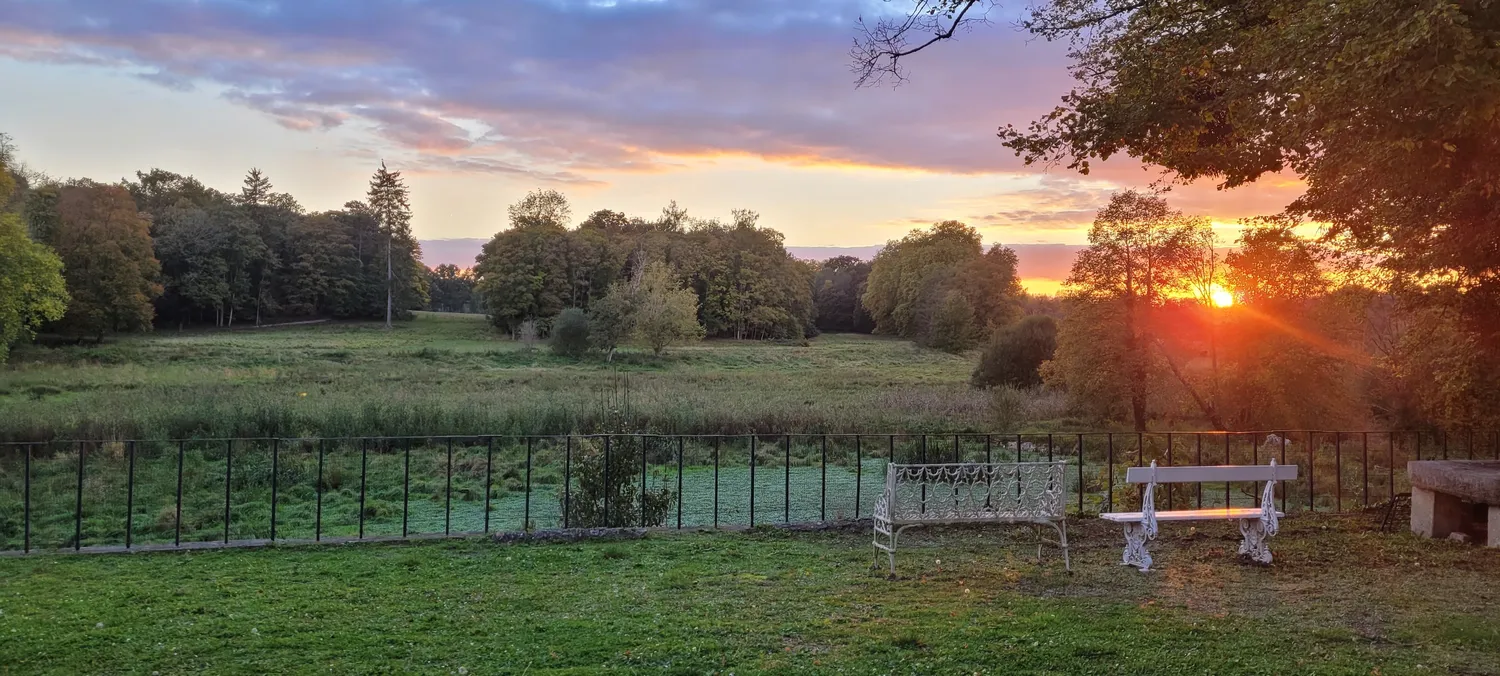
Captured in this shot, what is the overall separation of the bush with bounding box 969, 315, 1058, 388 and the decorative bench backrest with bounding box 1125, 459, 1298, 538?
25406 millimetres

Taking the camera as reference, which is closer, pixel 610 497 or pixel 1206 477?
pixel 1206 477

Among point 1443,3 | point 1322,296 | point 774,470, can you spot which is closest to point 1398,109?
point 1443,3

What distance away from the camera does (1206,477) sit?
751 centimetres

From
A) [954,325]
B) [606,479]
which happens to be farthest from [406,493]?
[954,325]

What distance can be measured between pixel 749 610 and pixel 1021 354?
29.4 meters

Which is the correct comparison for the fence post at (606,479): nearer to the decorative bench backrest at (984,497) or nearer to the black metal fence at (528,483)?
the black metal fence at (528,483)

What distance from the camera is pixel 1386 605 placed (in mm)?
5977

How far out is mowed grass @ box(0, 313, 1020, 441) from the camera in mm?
18641

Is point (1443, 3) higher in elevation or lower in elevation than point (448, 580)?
higher

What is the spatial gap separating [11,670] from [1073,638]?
5600mm

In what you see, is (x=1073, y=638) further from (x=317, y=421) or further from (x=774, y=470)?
(x=317, y=421)

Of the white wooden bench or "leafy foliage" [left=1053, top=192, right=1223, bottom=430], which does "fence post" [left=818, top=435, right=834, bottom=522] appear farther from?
"leafy foliage" [left=1053, top=192, right=1223, bottom=430]

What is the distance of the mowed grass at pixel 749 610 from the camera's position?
4754mm

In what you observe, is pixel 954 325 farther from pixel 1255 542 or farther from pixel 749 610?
pixel 749 610
